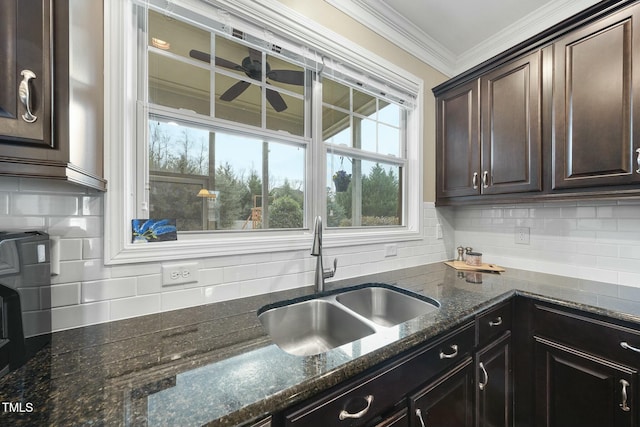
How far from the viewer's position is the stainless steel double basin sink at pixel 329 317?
1147 millimetres

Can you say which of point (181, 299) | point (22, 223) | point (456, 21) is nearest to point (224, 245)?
point (181, 299)

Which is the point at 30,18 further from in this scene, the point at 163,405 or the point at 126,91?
the point at 163,405

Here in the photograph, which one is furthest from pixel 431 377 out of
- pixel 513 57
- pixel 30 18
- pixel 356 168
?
pixel 513 57

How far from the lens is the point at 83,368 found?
69cm

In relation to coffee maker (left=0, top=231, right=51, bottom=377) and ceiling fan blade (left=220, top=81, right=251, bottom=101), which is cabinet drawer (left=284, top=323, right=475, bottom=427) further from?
ceiling fan blade (left=220, top=81, right=251, bottom=101)

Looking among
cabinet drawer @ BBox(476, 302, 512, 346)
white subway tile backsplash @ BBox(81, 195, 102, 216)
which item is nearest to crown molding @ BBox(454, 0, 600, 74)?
cabinet drawer @ BBox(476, 302, 512, 346)

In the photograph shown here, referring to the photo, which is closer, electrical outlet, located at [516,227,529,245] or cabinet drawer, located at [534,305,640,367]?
cabinet drawer, located at [534,305,640,367]

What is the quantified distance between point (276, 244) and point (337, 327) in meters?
0.52

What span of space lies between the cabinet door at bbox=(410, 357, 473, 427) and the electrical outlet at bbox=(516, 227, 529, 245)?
125 centimetres

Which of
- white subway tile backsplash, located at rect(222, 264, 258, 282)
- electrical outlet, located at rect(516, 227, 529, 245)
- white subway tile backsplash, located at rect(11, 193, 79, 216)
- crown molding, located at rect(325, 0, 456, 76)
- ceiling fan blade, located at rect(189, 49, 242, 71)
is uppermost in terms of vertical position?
crown molding, located at rect(325, 0, 456, 76)

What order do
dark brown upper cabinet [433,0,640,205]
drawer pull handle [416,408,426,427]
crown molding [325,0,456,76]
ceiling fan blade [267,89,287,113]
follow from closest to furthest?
drawer pull handle [416,408,426,427]
dark brown upper cabinet [433,0,640,205]
ceiling fan blade [267,89,287,113]
crown molding [325,0,456,76]

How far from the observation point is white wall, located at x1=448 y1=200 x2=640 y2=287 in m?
1.50

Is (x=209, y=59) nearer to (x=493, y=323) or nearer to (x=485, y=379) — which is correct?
(x=493, y=323)

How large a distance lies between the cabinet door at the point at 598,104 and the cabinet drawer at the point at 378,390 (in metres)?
1.16
